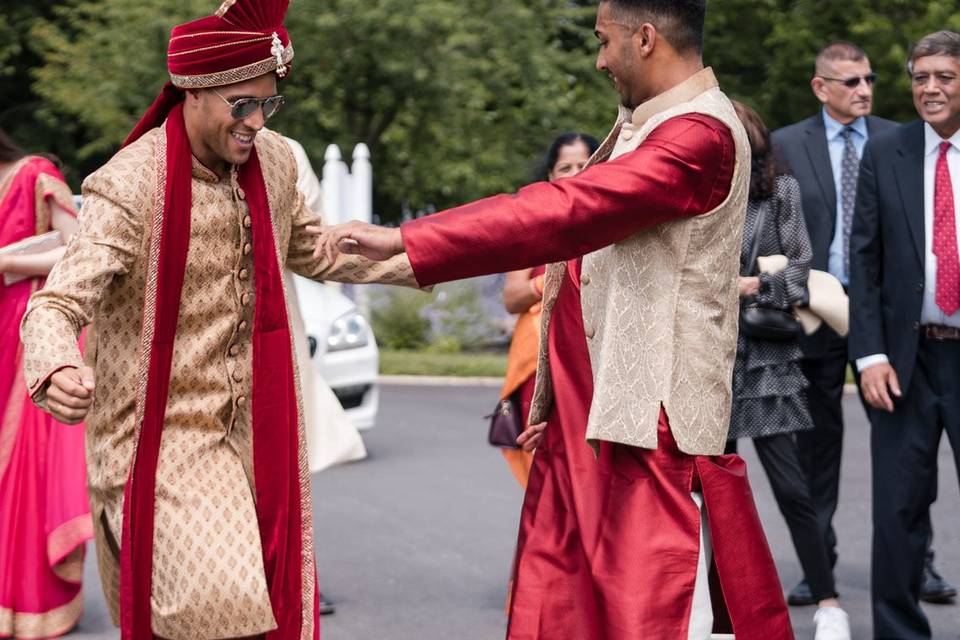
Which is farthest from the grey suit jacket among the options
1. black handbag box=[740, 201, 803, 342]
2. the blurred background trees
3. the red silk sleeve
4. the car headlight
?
the blurred background trees

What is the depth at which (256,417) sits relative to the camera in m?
4.45

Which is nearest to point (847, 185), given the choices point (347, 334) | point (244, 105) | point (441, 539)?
point (441, 539)

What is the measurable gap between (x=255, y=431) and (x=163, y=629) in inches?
23.5

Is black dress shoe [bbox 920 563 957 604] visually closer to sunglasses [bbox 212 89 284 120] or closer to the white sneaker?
the white sneaker

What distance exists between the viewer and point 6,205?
6.57 metres

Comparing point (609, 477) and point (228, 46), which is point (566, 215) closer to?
point (609, 477)

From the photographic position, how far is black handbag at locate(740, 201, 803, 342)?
6.54 metres

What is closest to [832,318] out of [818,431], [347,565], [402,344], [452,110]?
[818,431]

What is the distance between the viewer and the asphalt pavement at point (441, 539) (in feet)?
22.5

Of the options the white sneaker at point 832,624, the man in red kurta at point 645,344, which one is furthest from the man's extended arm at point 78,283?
the white sneaker at point 832,624

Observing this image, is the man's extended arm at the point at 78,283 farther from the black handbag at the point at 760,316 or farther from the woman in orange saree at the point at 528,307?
the black handbag at the point at 760,316

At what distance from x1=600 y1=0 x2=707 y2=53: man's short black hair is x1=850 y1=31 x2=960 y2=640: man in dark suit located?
2.16 metres

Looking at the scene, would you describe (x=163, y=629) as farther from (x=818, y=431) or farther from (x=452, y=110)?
(x=452, y=110)

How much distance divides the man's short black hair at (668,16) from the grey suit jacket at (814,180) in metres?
3.42
